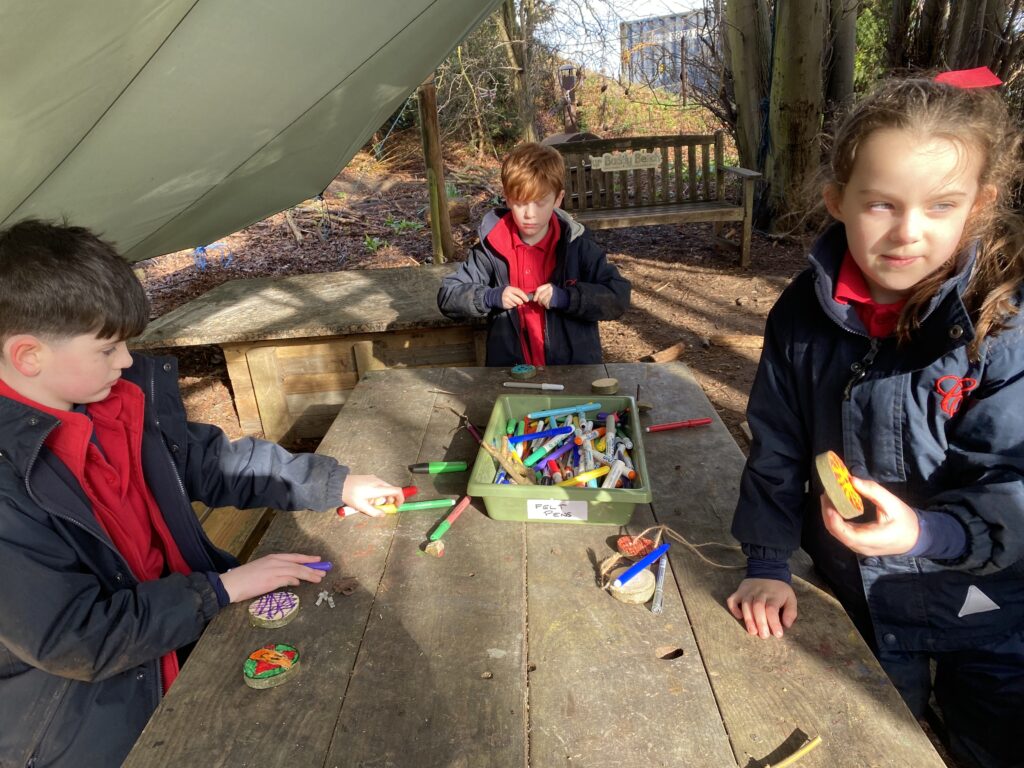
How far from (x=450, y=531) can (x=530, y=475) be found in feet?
0.81

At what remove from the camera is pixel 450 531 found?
1.55 metres

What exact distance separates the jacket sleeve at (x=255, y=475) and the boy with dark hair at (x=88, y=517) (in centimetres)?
1

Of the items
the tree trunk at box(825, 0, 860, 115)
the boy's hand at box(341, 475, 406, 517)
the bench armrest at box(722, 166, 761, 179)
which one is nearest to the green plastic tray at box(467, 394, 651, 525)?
the boy's hand at box(341, 475, 406, 517)

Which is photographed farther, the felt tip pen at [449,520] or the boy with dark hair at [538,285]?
the boy with dark hair at [538,285]

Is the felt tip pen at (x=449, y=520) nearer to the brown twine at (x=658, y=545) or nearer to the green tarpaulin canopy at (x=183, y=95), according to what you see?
the brown twine at (x=658, y=545)

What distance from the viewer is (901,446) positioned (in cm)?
133

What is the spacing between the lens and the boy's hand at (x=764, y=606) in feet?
4.08

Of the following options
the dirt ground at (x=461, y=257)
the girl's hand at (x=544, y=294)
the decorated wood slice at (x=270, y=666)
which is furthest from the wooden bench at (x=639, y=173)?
the decorated wood slice at (x=270, y=666)

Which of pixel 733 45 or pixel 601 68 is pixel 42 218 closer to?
pixel 733 45

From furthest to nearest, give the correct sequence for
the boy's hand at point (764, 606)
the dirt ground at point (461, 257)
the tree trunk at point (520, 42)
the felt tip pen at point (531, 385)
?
1. the tree trunk at point (520, 42)
2. the dirt ground at point (461, 257)
3. the felt tip pen at point (531, 385)
4. the boy's hand at point (764, 606)

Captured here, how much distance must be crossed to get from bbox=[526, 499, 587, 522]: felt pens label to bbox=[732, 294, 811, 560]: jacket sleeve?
0.33 metres

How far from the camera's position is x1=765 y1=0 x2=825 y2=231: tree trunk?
20.9 feet

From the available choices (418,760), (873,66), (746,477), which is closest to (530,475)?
(746,477)

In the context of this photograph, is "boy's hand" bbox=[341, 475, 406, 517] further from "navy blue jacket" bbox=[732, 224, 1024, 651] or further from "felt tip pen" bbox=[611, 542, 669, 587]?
"navy blue jacket" bbox=[732, 224, 1024, 651]
